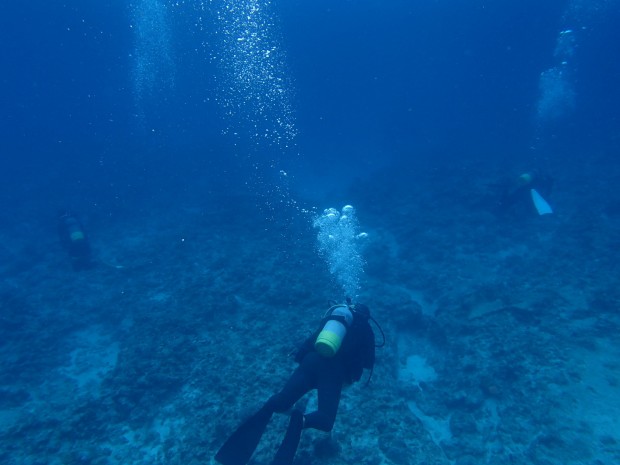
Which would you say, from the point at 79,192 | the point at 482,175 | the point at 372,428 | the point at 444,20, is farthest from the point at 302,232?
the point at 444,20

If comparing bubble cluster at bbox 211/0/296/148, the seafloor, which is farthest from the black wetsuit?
bubble cluster at bbox 211/0/296/148

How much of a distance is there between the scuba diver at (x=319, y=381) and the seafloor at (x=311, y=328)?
1.15 meters

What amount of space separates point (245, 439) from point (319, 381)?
1031mm

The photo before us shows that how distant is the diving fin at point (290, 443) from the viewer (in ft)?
11.4

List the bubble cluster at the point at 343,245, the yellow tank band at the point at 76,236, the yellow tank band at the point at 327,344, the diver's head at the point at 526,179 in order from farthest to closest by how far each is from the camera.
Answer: the diver's head at the point at 526,179, the yellow tank band at the point at 76,236, the bubble cluster at the point at 343,245, the yellow tank band at the point at 327,344

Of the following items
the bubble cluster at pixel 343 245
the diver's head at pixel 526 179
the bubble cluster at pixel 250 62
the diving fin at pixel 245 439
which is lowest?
the diving fin at pixel 245 439

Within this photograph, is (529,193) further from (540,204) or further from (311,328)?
(311,328)

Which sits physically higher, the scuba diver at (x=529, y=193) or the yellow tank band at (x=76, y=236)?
the scuba diver at (x=529, y=193)

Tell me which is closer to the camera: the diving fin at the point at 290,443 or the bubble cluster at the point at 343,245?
the diving fin at the point at 290,443

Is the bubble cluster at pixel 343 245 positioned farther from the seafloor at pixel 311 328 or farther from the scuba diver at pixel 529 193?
the scuba diver at pixel 529 193

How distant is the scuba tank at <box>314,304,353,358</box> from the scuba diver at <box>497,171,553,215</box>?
11.0 metres

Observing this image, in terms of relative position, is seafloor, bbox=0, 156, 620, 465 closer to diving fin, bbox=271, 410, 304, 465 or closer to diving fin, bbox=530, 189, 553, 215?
diving fin, bbox=530, 189, 553, 215

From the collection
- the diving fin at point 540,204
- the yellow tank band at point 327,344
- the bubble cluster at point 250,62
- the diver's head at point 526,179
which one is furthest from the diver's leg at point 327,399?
the bubble cluster at point 250,62

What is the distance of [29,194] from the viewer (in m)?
20.3
